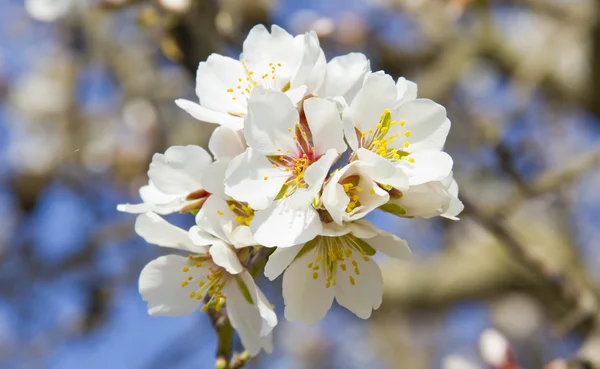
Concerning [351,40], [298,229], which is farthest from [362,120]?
[351,40]

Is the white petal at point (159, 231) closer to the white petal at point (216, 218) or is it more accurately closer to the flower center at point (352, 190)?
the white petal at point (216, 218)

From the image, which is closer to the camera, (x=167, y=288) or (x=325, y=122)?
(x=325, y=122)

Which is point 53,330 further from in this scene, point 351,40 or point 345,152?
point 345,152

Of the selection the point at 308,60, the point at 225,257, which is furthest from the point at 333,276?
the point at 308,60

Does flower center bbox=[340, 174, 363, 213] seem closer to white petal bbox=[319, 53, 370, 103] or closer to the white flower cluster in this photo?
the white flower cluster

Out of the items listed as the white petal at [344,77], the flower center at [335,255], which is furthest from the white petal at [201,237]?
the white petal at [344,77]

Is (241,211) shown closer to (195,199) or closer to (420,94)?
(195,199)

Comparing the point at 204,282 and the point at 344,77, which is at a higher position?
the point at 344,77
